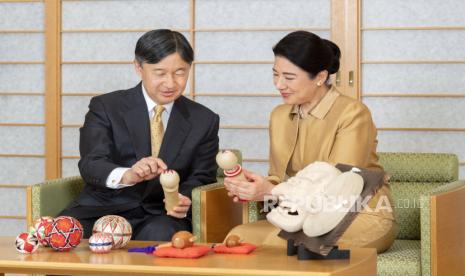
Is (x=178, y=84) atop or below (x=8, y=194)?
atop

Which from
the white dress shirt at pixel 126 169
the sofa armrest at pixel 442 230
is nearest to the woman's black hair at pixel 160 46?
the white dress shirt at pixel 126 169

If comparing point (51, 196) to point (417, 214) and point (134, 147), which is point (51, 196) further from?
point (417, 214)

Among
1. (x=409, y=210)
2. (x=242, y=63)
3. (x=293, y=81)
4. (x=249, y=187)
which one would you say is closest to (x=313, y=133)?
(x=293, y=81)

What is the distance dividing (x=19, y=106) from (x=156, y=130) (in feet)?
6.18

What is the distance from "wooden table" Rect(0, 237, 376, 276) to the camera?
7.90 feet

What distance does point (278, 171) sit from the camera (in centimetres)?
340

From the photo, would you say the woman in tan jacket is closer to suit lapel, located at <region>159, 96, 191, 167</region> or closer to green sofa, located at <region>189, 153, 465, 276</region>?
green sofa, located at <region>189, 153, 465, 276</region>

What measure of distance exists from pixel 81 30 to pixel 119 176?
1.91 meters

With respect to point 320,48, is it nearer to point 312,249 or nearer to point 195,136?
point 195,136

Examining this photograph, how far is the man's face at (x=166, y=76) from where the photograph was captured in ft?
11.2

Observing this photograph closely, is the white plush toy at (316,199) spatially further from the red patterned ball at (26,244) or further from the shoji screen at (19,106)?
the shoji screen at (19,106)

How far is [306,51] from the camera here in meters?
3.25

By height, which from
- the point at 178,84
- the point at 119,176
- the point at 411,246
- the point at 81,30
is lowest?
the point at 411,246

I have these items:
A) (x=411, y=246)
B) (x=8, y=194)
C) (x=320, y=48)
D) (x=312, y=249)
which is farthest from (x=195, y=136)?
(x=8, y=194)
